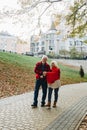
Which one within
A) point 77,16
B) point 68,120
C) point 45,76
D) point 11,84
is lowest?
point 11,84

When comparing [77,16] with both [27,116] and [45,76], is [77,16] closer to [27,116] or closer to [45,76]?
[45,76]

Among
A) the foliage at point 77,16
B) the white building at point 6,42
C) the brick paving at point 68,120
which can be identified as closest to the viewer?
the brick paving at point 68,120

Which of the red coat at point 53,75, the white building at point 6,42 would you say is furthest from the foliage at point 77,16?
the white building at point 6,42

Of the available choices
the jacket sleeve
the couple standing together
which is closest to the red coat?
the couple standing together

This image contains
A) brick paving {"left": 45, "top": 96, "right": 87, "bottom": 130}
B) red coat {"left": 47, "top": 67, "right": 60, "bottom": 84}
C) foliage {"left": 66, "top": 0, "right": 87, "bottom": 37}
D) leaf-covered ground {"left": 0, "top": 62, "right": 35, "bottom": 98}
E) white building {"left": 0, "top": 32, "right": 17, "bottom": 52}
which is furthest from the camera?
white building {"left": 0, "top": 32, "right": 17, "bottom": 52}

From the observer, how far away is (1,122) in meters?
9.20

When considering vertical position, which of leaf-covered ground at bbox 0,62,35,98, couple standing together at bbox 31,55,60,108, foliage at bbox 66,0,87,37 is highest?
foliage at bbox 66,0,87,37

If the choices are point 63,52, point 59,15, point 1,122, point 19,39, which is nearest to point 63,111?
point 1,122

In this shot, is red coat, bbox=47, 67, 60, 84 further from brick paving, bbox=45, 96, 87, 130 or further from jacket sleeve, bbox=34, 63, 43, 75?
brick paving, bbox=45, 96, 87, 130

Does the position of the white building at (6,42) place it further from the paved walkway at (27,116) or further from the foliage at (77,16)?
the paved walkway at (27,116)

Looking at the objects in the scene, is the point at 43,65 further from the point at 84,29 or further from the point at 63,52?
the point at 63,52

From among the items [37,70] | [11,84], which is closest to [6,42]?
[11,84]

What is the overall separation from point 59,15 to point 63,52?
73248 mm

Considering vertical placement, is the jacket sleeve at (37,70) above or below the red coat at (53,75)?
above
